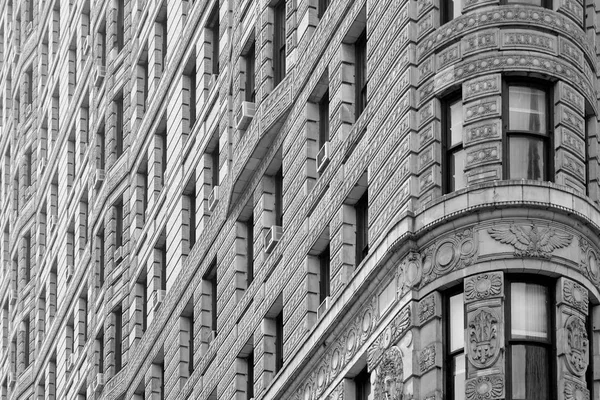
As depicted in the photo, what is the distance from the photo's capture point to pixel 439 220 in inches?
1710

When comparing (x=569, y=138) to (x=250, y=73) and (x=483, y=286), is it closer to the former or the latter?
(x=483, y=286)

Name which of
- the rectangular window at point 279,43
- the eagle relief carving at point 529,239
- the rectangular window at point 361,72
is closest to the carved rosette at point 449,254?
the eagle relief carving at point 529,239

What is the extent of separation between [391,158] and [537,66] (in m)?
3.93

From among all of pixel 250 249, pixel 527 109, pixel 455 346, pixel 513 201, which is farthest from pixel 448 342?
pixel 250 249

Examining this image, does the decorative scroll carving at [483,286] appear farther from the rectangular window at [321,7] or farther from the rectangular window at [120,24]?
the rectangular window at [120,24]

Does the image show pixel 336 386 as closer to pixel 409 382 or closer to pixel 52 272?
pixel 409 382

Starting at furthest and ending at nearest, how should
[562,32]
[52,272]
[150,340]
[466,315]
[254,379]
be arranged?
[52,272] → [150,340] → [254,379] → [562,32] → [466,315]

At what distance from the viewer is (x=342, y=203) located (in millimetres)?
49375

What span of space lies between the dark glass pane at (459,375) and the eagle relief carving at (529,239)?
2374mm

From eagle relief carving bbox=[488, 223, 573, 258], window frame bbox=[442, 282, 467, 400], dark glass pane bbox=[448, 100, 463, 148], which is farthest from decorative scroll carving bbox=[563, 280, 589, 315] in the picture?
dark glass pane bbox=[448, 100, 463, 148]

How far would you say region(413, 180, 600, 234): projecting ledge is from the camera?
42.8 meters

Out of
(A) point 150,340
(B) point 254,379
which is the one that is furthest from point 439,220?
(A) point 150,340

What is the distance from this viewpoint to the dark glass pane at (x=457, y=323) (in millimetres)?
42562

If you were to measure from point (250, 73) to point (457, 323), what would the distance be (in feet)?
65.3
